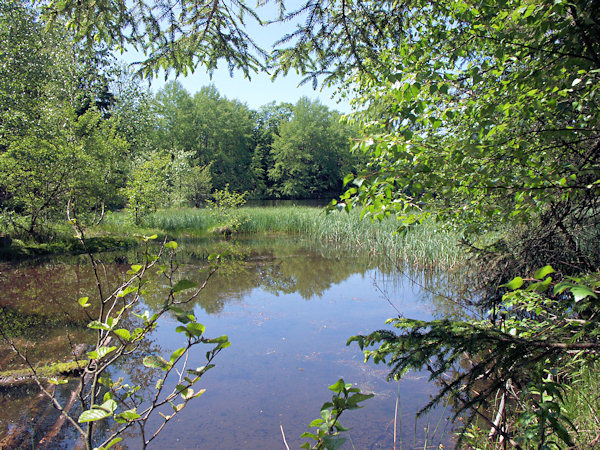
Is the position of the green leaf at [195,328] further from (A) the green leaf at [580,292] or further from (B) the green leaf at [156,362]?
(A) the green leaf at [580,292]

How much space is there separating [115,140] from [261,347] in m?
12.3

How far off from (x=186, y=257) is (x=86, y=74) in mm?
A: 13756

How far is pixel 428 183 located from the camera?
2.17m

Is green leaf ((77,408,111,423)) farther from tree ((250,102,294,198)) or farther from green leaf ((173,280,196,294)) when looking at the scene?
tree ((250,102,294,198))

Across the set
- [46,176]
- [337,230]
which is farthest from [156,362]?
[337,230]

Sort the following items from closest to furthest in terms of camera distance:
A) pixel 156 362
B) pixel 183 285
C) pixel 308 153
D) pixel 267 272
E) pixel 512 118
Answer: pixel 183 285, pixel 156 362, pixel 512 118, pixel 267 272, pixel 308 153

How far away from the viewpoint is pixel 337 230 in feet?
44.4

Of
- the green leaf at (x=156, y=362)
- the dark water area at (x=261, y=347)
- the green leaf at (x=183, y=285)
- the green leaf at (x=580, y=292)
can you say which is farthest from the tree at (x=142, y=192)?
the green leaf at (x=580, y=292)

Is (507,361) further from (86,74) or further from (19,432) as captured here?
(86,74)

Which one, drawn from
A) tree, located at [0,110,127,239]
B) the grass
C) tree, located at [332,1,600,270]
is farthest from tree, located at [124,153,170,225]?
tree, located at [332,1,600,270]

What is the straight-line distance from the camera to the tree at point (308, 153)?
45.4 m

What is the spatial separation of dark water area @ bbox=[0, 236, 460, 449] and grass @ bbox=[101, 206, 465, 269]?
1.81 feet

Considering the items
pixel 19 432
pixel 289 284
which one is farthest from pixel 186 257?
pixel 19 432

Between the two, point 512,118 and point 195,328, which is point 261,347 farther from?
point 195,328
